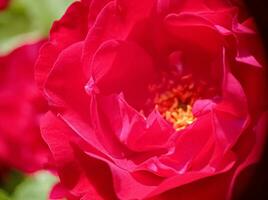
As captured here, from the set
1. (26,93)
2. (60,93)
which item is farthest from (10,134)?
(60,93)

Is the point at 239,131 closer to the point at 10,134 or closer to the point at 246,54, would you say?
the point at 246,54

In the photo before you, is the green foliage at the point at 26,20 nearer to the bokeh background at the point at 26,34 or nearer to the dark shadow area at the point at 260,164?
the bokeh background at the point at 26,34

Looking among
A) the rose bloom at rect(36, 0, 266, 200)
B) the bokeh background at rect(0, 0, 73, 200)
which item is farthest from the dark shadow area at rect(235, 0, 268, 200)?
the bokeh background at rect(0, 0, 73, 200)

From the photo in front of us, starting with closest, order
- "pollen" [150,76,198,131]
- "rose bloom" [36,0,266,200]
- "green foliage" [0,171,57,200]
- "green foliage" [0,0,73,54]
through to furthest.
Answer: "rose bloom" [36,0,266,200] → "pollen" [150,76,198,131] → "green foliage" [0,171,57,200] → "green foliage" [0,0,73,54]

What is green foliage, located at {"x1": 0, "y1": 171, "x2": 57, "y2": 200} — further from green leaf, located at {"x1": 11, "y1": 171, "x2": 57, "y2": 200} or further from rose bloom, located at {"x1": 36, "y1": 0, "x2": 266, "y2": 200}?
rose bloom, located at {"x1": 36, "y1": 0, "x2": 266, "y2": 200}

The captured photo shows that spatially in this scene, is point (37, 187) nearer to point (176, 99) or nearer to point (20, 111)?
point (20, 111)
